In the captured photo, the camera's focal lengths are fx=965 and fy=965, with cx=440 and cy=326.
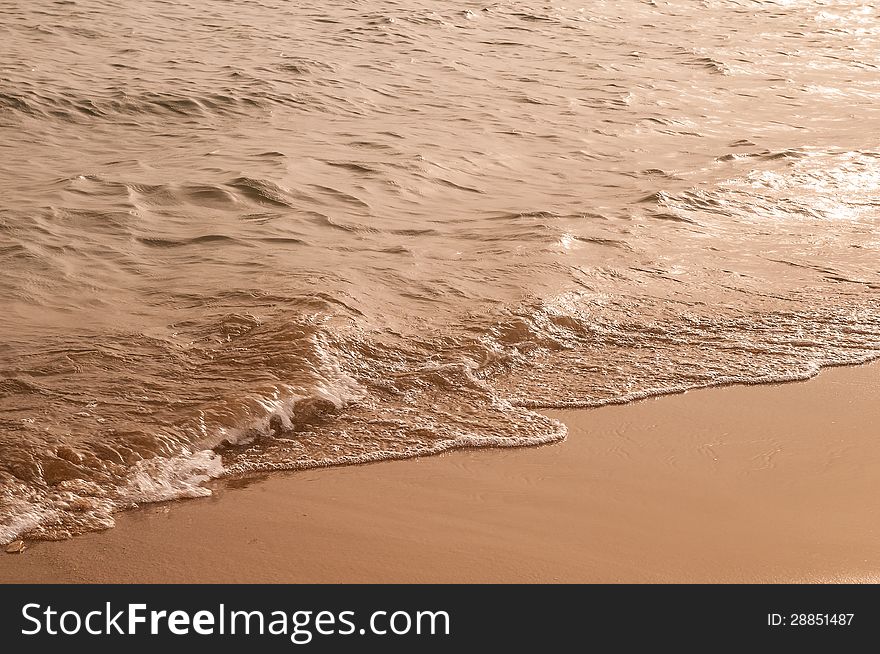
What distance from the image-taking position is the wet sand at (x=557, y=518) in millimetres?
2971

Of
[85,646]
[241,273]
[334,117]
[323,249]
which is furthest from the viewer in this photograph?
[334,117]

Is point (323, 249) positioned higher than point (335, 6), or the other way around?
point (335, 6)

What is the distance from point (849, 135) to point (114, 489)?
863cm

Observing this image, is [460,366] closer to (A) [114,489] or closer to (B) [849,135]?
(A) [114,489]

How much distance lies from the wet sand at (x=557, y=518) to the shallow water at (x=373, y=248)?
0.65 feet

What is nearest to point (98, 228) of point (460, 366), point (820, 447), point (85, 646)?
point (460, 366)

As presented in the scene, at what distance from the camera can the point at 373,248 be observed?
603 cm

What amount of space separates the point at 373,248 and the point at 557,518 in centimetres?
309

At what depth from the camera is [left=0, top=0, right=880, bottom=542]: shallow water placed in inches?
153

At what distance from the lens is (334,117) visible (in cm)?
951

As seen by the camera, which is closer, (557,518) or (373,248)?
(557,518)

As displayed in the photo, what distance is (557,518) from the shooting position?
328 centimetres

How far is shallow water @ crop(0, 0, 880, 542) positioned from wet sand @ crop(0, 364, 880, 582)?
20cm

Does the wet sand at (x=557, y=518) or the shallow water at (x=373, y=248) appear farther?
the shallow water at (x=373, y=248)
